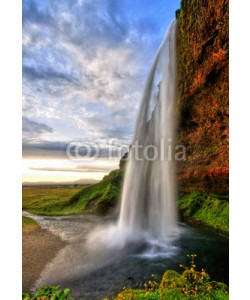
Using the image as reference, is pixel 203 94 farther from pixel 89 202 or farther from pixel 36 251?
pixel 89 202

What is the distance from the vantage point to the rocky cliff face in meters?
12.0

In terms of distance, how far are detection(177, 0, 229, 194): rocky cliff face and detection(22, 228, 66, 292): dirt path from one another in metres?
10.4

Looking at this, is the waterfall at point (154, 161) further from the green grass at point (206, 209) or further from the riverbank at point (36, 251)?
the riverbank at point (36, 251)

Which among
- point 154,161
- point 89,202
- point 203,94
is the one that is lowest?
point 89,202

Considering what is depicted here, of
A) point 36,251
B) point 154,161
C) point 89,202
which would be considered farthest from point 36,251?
point 89,202

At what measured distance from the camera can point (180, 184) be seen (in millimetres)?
16438

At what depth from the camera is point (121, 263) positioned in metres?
7.04

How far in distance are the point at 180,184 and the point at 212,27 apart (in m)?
11.2

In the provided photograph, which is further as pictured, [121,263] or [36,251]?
[36,251]

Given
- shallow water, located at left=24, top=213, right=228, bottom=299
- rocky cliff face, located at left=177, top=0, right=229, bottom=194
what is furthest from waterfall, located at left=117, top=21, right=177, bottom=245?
shallow water, located at left=24, top=213, right=228, bottom=299

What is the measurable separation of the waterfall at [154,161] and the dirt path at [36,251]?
4.47 m

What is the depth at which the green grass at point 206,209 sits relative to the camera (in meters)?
12.1

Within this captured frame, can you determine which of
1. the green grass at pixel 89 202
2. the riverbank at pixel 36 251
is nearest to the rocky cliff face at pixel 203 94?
the green grass at pixel 89 202

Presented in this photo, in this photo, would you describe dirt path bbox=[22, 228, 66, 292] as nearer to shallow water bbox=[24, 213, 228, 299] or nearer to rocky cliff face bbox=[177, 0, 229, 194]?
shallow water bbox=[24, 213, 228, 299]
